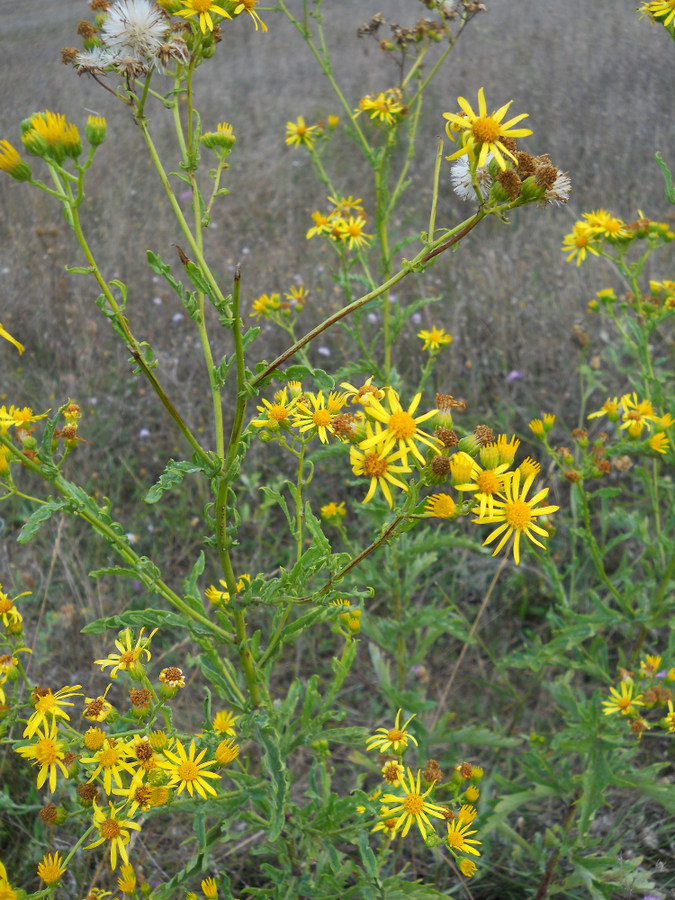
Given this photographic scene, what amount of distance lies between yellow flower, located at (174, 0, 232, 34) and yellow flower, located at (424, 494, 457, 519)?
125 cm

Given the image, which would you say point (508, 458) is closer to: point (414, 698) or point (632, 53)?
point (414, 698)

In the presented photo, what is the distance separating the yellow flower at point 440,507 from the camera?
140 cm

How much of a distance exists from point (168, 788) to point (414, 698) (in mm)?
1355

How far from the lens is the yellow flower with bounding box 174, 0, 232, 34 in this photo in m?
1.48

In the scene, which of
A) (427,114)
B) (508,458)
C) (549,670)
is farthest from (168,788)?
(427,114)

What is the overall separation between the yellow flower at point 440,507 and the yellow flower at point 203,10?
125 cm

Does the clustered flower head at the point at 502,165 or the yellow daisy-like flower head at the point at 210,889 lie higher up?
the clustered flower head at the point at 502,165

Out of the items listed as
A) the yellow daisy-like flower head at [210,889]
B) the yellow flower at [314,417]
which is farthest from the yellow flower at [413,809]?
the yellow flower at [314,417]

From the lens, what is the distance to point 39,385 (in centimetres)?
463

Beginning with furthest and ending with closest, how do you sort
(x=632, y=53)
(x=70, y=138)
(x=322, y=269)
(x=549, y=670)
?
(x=632, y=53), (x=322, y=269), (x=549, y=670), (x=70, y=138)

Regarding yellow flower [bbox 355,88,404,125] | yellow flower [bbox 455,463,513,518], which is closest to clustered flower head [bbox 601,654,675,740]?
yellow flower [bbox 455,463,513,518]

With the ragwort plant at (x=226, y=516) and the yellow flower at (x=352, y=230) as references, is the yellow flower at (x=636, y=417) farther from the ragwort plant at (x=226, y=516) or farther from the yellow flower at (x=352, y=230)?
the yellow flower at (x=352, y=230)

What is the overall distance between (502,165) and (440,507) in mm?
773

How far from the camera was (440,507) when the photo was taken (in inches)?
55.7
